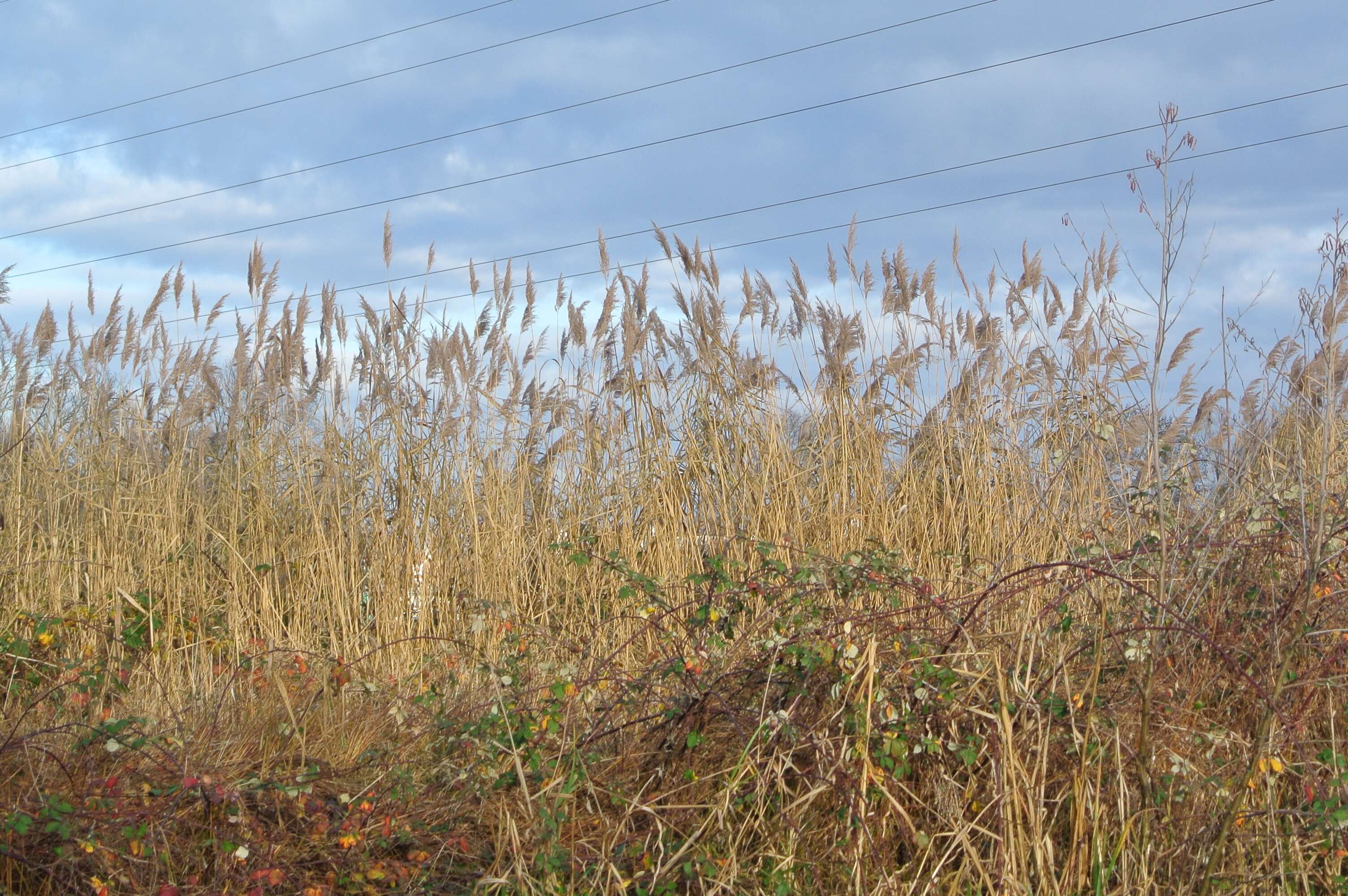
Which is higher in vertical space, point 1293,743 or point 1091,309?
point 1091,309

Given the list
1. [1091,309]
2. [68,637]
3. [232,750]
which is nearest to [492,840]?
[232,750]

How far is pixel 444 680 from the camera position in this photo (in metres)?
3.31

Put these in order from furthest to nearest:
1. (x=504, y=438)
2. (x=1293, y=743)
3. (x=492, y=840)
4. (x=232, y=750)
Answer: (x=504, y=438), (x=232, y=750), (x=492, y=840), (x=1293, y=743)

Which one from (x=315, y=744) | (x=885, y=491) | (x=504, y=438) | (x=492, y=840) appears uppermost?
(x=504, y=438)

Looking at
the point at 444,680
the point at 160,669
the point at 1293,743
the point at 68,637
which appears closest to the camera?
the point at 1293,743

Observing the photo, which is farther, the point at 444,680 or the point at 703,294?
the point at 703,294

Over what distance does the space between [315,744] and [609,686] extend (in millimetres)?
765

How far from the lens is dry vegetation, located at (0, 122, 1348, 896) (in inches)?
84.5

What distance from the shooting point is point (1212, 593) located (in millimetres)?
2768

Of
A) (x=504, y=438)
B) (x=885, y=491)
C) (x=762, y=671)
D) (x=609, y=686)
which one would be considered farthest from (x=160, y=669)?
(x=885, y=491)

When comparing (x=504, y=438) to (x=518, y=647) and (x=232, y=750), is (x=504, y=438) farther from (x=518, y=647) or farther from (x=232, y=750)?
(x=232, y=750)

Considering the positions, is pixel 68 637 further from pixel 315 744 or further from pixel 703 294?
pixel 703 294

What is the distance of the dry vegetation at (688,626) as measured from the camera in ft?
7.04

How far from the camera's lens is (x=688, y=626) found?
8.83 feet
